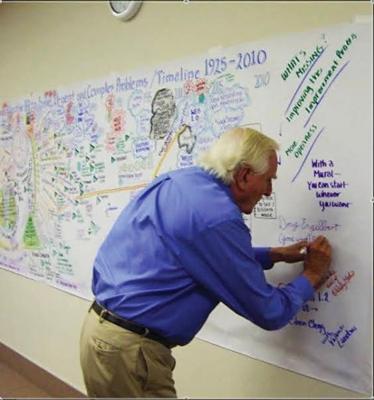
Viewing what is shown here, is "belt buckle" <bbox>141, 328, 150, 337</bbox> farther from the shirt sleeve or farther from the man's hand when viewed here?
the man's hand

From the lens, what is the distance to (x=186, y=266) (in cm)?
118

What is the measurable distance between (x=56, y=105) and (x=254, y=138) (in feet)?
4.69

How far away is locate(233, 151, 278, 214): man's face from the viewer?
1.23 metres

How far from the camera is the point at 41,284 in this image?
2543mm

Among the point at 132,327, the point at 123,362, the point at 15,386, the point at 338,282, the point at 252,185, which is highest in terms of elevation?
the point at 252,185

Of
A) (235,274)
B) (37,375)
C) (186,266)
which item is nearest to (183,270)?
(186,266)

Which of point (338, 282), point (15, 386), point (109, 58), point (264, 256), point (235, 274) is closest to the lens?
point (235, 274)

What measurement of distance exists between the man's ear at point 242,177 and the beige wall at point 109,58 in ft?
1.49

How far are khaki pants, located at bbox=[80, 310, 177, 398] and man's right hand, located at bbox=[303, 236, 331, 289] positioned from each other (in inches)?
19.4

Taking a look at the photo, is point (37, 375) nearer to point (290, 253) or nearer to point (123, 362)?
point (123, 362)

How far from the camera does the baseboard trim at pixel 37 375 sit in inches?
94.1

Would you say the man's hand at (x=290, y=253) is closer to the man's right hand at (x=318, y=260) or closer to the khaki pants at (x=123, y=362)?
the man's right hand at (x=318, y=260)

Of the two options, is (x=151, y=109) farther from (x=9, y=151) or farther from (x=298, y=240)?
(x=9, y=151)

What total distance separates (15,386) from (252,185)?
2148mm
